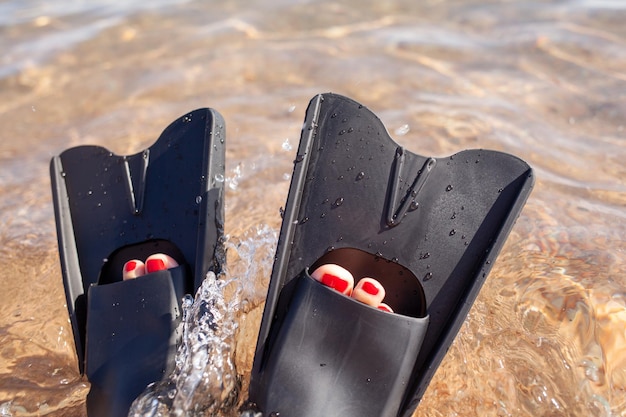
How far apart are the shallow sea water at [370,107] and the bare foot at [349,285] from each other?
32 centimetres

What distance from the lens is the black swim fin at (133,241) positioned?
1579mm

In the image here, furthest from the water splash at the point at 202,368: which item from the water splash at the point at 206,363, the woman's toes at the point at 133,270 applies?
the woman's toes at the point at 133,270

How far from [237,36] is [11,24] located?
6.48 ft

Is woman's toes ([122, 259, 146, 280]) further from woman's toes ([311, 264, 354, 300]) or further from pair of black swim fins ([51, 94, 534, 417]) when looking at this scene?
woman's toes ([311, 264, 354, 300])

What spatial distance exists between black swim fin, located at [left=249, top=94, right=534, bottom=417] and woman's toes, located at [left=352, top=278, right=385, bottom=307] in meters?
0.07

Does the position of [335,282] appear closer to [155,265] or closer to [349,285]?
[349,285]

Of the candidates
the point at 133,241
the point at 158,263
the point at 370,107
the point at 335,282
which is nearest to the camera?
the point at 335,282

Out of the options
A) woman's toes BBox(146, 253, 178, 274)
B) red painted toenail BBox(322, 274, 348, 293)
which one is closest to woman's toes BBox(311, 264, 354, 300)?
red painted toenail BBox(322, 274, 348, 293)

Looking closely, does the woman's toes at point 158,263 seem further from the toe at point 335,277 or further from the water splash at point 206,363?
the toe at point 335,277

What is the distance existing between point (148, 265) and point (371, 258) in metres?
0.75

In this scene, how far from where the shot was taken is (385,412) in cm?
147

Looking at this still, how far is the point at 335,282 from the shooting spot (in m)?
1.67

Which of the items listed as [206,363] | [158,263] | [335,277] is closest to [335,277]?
[335,277]

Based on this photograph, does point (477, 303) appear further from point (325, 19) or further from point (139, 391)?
point (325, 19)
